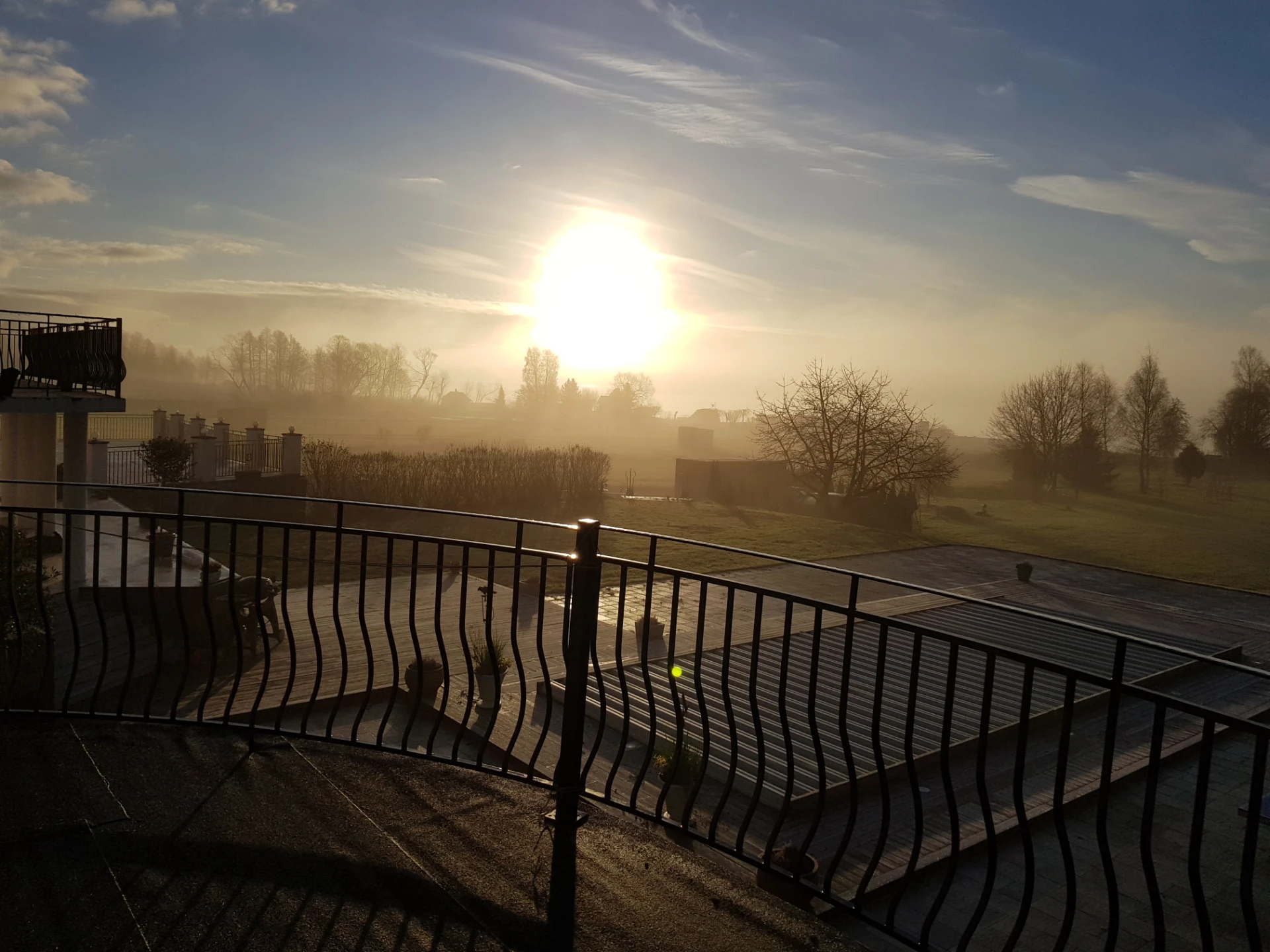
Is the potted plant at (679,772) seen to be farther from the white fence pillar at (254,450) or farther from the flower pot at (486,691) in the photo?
the white fence pillar at (254,450)

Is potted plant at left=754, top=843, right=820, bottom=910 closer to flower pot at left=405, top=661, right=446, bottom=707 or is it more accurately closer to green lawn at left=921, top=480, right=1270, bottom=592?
flower pot at left=405, top=661, right=446, bottom=707

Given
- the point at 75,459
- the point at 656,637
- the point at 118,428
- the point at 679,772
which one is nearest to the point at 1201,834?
the point at 679,772

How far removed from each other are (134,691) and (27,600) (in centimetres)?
272

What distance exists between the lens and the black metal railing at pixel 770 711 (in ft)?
9.59

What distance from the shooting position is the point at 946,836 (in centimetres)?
669

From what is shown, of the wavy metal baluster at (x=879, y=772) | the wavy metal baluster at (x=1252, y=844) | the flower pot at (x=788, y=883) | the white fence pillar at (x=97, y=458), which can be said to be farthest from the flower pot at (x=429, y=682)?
the white fence pillar at (x=97, y=458)

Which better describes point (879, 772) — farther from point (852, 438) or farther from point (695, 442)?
point (695, 442)

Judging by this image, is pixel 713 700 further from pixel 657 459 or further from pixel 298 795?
pixel 657 459

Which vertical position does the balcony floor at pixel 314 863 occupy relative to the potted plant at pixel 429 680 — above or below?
above

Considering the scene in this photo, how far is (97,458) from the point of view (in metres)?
19.9

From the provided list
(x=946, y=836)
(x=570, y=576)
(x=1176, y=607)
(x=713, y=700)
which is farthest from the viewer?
(x=1176, y=607)

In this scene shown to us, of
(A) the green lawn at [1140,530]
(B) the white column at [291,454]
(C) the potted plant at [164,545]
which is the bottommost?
(A) the green lawn at [1140,530]

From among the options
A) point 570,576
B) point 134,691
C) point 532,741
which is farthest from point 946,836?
point 134,691

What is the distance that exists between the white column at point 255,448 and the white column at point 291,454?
90 centimetres
